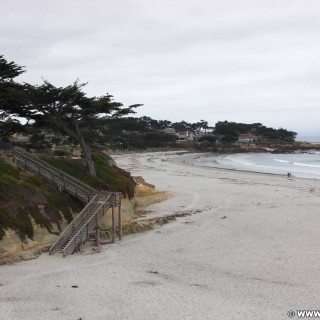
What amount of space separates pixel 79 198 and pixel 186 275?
9.90 metres

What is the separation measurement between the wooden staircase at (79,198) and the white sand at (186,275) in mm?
842

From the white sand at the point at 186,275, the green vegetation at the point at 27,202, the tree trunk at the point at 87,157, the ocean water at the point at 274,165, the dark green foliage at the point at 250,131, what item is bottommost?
the white sand at the point at 186,275

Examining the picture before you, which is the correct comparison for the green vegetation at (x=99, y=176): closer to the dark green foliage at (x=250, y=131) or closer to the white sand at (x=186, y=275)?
the white sand at (x=186, y=275)

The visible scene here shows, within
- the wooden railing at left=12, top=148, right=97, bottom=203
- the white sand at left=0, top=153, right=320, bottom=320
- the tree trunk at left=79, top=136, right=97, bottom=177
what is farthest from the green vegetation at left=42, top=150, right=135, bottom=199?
the white sand at left=0, top=153, right=320, bottom=320

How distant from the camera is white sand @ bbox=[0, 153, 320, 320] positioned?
12.9 m

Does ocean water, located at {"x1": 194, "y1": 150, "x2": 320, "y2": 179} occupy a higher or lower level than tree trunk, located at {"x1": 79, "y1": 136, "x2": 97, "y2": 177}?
lower

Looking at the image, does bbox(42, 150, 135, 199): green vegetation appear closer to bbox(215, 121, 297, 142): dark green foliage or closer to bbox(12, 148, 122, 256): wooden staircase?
bbox(12, 148, 122, 256): wooden staircase

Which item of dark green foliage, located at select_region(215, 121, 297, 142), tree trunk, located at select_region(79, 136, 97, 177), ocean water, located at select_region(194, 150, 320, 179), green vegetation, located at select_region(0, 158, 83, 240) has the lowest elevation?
ocean water, located at select_region(194, 150, 320, 179)

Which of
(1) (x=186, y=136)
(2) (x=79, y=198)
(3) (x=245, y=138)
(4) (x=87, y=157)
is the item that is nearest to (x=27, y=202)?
(2) (x=79, y=198)


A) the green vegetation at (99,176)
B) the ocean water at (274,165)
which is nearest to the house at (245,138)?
the ocean water at (274,165)

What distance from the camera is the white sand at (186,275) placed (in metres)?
12.9

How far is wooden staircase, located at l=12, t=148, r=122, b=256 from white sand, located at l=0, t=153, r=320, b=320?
842 millimetres

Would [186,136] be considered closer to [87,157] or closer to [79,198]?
[87,157]

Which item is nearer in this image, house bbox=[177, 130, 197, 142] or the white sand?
the white sand
